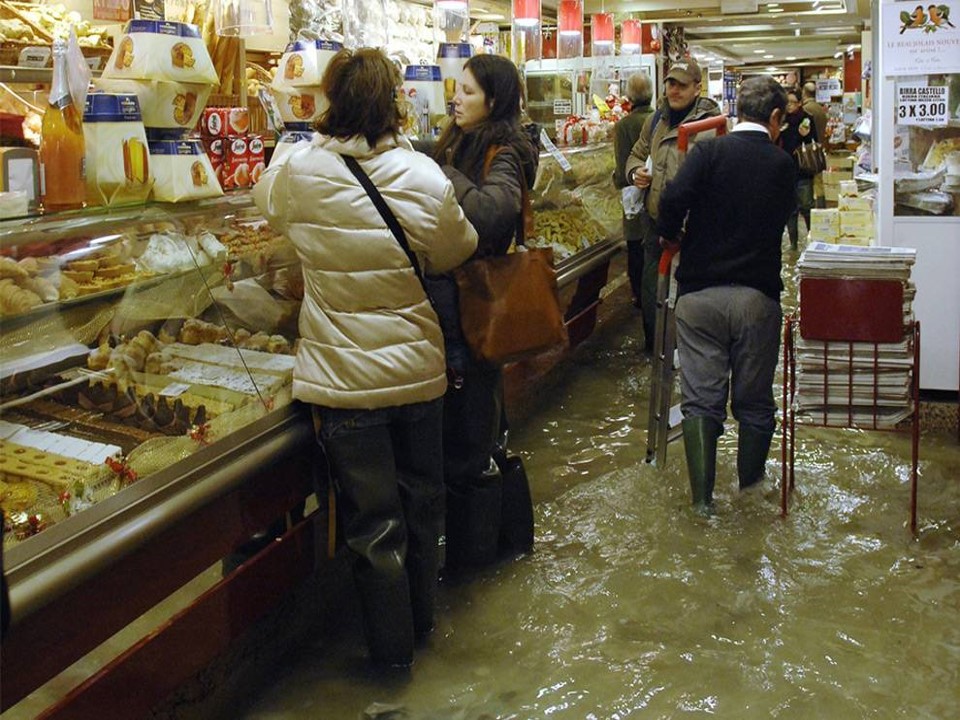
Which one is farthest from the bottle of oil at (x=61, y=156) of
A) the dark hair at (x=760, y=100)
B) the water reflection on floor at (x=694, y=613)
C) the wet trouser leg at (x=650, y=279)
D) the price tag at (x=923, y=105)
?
the price tag at (x=923, y=105)

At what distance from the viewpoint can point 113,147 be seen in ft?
9.08

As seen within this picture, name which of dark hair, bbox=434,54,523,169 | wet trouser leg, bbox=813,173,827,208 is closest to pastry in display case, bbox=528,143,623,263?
dark hair, bbox=434,54,523,169

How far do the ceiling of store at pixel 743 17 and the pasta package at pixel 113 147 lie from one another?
986 cm

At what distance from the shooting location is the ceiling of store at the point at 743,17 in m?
14.7

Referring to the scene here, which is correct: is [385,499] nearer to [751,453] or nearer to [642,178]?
[751,453]

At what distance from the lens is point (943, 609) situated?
338 centimetres

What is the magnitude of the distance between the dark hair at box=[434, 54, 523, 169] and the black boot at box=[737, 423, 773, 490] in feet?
5.37

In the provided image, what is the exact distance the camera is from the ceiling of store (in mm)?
14695

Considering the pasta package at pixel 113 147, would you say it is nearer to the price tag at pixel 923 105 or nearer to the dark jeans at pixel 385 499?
the dark jeans at pixel 385 499

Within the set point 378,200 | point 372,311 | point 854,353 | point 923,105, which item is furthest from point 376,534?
point 923,105

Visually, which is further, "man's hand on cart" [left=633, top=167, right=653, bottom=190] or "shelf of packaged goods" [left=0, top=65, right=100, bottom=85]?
"man's hand on cart" [left=633, top=167, right=653, bottom=190]

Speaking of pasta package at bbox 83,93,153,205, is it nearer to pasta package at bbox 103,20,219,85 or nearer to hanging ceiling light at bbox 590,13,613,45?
pasta package at bbox 103,20,219,85

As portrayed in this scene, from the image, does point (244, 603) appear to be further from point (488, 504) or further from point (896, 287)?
point (896, 287)

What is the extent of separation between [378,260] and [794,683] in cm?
164
